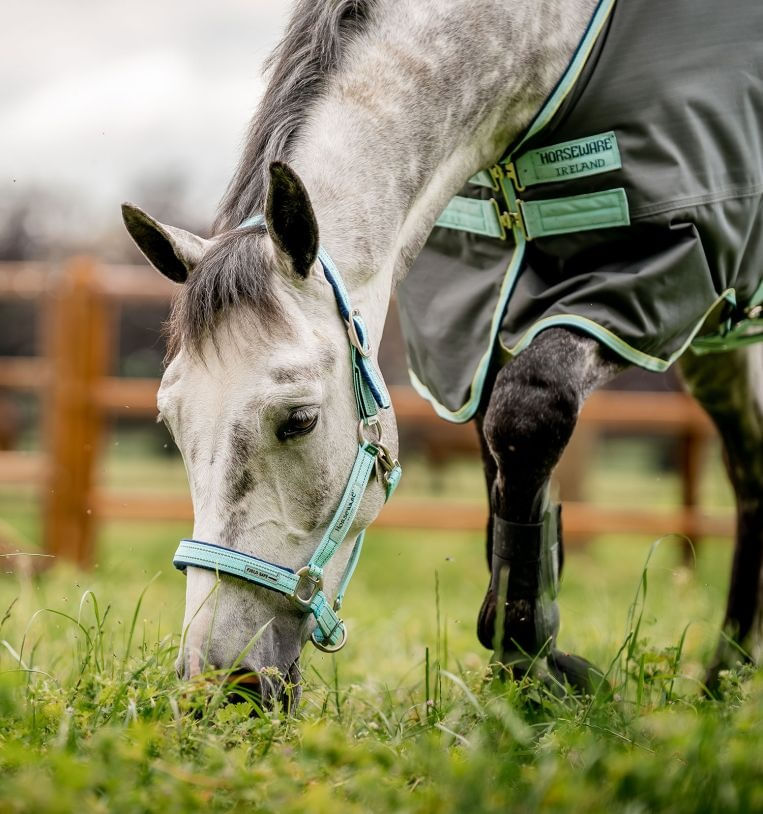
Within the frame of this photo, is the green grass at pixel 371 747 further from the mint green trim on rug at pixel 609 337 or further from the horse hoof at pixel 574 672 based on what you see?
the mint green trim on rug at pixel 609 337

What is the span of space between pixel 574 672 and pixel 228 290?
1.17 meters

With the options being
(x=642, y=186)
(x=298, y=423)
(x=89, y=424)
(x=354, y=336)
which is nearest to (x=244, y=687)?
(x=298, y=423)

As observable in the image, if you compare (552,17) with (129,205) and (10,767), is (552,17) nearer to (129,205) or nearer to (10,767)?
(129,205)

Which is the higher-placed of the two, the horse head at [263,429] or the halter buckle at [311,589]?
the horse head at [263,429]

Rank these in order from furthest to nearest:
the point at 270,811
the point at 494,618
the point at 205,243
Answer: the point at 494,618 → the point at 205,243 → the point at 270,811

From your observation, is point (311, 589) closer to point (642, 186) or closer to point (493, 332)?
point (493, 332)

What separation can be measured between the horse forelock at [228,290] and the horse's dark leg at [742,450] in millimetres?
1568

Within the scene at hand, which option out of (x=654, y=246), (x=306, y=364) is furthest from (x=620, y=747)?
(x=654, y=246)

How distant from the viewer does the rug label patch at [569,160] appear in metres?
2.25

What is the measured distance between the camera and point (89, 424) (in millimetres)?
6184

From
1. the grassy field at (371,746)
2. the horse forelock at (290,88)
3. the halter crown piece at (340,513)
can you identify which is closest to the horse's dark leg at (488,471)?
the grassy field at (371,746)

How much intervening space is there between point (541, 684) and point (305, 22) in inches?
62.8

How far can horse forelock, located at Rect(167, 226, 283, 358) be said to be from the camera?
1842 millimetres

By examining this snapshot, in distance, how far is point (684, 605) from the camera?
14.4 ft
